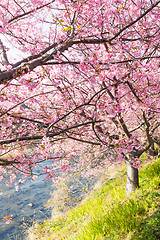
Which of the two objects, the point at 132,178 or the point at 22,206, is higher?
the point at 132,178


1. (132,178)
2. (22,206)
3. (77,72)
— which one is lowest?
(22,206)

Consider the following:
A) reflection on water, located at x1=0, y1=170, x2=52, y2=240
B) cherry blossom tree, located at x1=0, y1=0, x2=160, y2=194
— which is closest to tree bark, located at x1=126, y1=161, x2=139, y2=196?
cherry blossom tree, located at x1=0, y1=0, x2=160, y2=194

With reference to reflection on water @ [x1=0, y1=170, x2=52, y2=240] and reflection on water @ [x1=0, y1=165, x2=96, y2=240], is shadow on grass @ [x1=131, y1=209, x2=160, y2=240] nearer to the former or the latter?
reflection on water @ [x1=0, y1=165, x2=96, y2=240]

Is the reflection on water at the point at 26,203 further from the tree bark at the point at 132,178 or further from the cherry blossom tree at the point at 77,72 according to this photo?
the cherry blossom tree at the point at 77,72

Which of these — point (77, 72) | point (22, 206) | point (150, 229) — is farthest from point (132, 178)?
point (22, 206)

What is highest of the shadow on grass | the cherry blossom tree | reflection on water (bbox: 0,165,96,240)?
the cherry blossom tree

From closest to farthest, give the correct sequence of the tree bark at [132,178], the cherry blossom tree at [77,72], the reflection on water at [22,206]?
the cherry blossom tree at [77,72] < the tree bark at [132,178] < the reflection on water at [22,206]

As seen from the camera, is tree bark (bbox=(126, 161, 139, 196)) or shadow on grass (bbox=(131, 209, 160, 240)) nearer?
shadow on grass (bbox=(131, 209, 160, 240))

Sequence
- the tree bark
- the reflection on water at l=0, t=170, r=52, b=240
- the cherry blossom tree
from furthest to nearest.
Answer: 1. the reflection on water at l=0, t=170, r=52, b=240
2. the tree bark
3. the cherry blossom tree

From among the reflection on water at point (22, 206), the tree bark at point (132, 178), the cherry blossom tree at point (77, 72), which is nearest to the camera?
the cherry blossom tree at point (77, 72)

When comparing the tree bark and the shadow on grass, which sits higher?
the tree bark

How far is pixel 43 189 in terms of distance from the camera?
482 inches

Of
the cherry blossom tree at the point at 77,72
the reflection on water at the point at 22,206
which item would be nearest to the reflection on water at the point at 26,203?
the reflection on water at the point at 22,206

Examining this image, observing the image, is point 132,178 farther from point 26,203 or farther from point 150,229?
point 26,203
